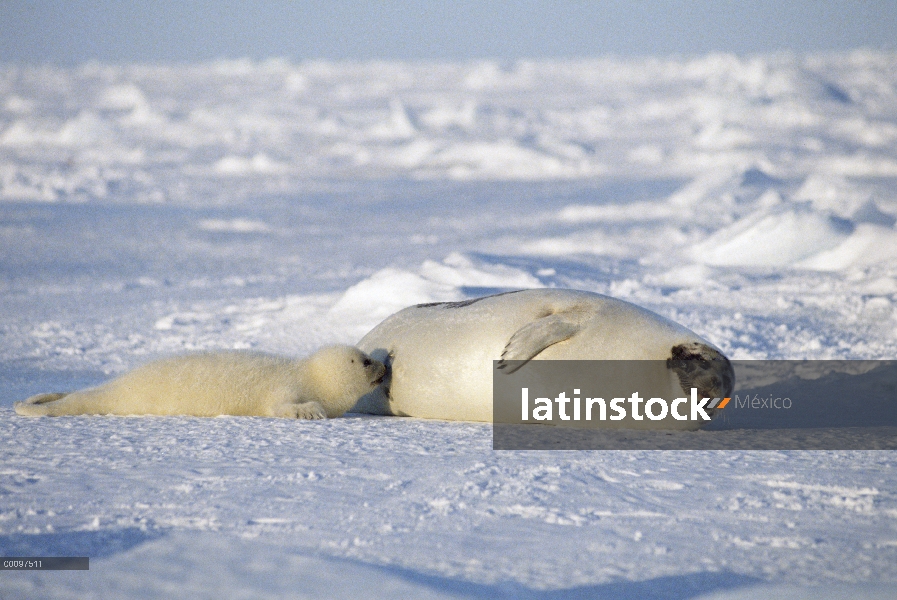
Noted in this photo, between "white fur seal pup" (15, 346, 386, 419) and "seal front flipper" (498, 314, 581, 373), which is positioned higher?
"seal front flipper" (498, 314, 581, 373)

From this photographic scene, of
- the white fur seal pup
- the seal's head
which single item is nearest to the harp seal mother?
the seal's head

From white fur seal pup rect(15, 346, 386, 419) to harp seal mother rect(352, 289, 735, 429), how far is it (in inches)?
7.2

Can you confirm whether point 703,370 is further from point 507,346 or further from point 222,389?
point 222,389

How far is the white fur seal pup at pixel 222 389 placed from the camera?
12.9ft

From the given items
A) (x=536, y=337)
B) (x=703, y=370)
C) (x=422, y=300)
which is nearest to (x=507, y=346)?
(x=536, y=337)

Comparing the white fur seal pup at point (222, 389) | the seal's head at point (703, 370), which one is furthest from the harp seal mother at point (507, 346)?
the white fur seal pup at point (222, 389)

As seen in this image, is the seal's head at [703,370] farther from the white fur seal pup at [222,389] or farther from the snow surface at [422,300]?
the white fur seal pup at [222,389]

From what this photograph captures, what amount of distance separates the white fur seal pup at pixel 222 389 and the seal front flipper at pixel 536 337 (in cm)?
60

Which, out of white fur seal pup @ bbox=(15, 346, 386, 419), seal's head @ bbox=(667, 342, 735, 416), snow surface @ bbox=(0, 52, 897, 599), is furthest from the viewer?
white fur seal pup @ bbox=(15, 346, 386, 419)

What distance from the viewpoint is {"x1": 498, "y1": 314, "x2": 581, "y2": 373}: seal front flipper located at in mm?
3705

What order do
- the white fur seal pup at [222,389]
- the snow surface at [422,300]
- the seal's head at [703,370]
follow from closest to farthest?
the snow surface at [422,300] → the seal's head at [703,370] → the white fur seal pup at [222,389]

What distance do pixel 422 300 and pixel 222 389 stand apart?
2.60 m

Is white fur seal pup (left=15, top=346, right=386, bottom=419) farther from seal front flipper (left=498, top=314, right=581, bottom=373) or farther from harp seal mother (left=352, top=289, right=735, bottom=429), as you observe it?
seal front flipper (left=498, top=314, right=581, bottom=373)

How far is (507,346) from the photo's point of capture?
3781mm
